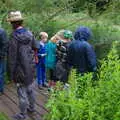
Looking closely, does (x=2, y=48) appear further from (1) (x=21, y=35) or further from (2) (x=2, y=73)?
(1) (x=21, y=35)

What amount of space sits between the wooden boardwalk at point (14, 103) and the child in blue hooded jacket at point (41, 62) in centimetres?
20

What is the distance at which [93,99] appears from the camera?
302cm

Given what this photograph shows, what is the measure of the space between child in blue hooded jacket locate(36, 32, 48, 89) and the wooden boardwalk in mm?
198

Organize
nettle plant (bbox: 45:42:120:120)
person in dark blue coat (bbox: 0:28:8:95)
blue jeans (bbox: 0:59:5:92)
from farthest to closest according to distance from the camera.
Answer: blue jeans (bbox: 0:59:5:92) < person in dark blue coat (bbox: 0:28:8:95) < nettle plant (bbox: 45:42:120:120)

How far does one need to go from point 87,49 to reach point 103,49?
3.61 m

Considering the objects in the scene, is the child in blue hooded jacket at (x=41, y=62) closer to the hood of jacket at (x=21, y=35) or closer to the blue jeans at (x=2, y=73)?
the blue jeans at (x=2, y=73)

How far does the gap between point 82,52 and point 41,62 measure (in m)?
2.23

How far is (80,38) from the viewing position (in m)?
5.86

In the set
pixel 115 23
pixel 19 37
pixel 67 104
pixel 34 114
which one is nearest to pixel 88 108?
pixel 67 104

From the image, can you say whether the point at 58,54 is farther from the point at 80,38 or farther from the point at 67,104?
the point at 67,104

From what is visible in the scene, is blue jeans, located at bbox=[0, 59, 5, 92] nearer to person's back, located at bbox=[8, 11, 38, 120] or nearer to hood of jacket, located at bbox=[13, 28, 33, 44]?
person's back, located at bbox=[8, 11, 38, 120]

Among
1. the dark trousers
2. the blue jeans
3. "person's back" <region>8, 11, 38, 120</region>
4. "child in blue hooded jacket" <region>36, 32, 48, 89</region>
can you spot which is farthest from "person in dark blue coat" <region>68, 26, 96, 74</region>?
the dark trousers

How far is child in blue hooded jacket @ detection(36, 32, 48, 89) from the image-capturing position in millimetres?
7754

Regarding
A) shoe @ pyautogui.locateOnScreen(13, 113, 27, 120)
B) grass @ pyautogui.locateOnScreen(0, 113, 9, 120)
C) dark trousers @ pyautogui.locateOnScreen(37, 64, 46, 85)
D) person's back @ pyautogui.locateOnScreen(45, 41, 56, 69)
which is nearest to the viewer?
shoe @ pyautogui.locateOnScreen(13, 113, 27, 120)
